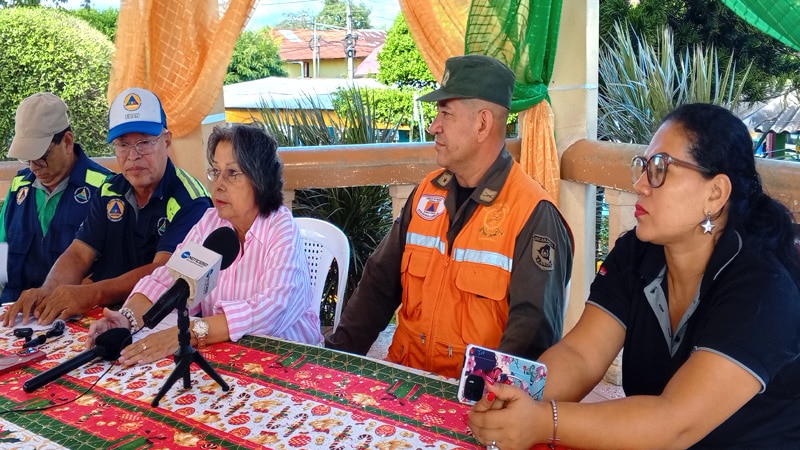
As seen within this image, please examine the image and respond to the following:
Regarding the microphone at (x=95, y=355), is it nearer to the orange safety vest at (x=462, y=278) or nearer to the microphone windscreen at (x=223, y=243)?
the microphone windscreen at (x=223, y=243)

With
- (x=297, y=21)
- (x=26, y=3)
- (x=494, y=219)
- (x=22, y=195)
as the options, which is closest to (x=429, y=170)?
(x=494, y=219)

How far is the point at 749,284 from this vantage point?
1.56 m

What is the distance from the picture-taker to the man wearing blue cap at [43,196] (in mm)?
3139

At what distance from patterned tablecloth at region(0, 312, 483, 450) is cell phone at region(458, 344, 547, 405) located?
0.11m

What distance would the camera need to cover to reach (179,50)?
363cm

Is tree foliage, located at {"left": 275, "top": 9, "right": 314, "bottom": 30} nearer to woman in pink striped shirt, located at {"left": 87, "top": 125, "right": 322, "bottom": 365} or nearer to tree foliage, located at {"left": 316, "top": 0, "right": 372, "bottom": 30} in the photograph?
tree foliage, located at {"left": 316, "top": 0, "right": 372, "bottom": 30}

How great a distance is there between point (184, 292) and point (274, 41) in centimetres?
1568

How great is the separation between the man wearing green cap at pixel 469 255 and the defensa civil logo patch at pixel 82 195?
4.47 feet

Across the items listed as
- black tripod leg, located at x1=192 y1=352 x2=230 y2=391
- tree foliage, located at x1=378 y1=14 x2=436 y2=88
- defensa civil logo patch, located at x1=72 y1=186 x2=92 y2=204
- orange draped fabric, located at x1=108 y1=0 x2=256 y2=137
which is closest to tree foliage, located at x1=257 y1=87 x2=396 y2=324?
orange draped fabric, located at x1=108 y1=0 x2=256 y2=137

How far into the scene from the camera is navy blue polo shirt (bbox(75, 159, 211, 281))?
2.92m

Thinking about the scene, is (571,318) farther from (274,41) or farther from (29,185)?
(274,41)

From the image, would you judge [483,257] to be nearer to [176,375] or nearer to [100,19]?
[176,375]

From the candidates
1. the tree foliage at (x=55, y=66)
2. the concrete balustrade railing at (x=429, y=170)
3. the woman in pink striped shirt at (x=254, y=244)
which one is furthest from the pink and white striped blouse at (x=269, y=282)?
the tree foliage at (x=55, y=66)

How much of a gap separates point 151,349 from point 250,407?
1.54 feet
